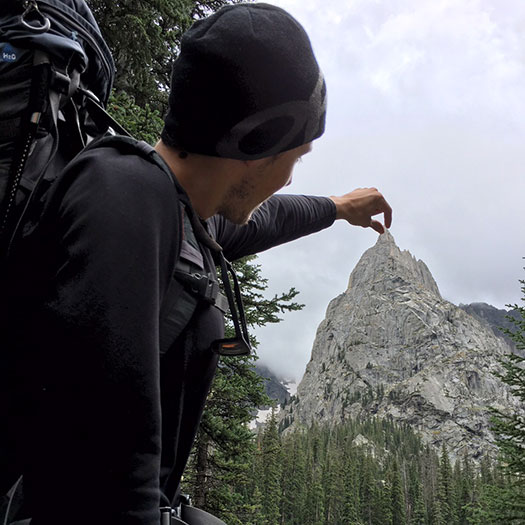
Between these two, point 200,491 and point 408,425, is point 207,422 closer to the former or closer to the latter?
point 200,491

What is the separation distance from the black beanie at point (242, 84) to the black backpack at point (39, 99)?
26 cm

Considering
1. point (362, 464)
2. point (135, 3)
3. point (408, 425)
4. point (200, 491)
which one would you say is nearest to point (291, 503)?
point (362, 464)

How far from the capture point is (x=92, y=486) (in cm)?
82

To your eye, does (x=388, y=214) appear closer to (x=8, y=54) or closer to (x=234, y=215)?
(x=234, y=215)

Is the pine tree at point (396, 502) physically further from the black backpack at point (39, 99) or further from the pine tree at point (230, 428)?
the black backpack at point (39, 99)

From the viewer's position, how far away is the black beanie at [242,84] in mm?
1146

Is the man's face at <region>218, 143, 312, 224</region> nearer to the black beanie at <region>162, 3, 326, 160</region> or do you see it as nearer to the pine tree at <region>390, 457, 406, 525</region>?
the black beanie at <region>162, 3, 326, 160</region>

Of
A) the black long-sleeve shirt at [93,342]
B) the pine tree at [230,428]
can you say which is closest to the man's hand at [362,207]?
the black long-sleeve shirt at [93,342]

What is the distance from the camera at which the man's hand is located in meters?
2.45

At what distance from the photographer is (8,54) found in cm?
110

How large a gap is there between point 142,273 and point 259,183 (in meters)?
0.51

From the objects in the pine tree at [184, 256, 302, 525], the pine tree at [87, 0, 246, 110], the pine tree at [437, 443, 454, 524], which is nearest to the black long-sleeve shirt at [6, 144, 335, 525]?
the pine tree at [87, 0, 246, 110]

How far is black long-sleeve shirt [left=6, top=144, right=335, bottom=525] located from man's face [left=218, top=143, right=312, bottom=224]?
1.00 ft

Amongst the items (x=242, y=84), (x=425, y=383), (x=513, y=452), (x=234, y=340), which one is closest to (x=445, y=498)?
(x=513, y=452)
